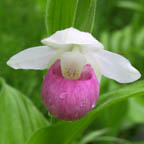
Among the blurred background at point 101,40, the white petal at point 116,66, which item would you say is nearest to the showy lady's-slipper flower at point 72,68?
the white petal at point 116,66

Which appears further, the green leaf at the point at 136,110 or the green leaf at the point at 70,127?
the green leaf at the point at 136,110

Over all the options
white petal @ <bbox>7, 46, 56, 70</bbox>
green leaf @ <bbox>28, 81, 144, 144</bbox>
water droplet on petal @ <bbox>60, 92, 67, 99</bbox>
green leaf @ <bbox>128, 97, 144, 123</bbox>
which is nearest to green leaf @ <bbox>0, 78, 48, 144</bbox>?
green leaf @ <bbox>28, 81, 144, 144</bbox>

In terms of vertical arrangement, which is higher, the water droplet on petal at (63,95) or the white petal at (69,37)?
the white petal at (69,37)

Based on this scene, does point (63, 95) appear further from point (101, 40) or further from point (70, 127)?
point (101, 40)

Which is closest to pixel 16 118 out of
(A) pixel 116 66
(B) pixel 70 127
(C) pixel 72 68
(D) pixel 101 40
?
(B) pixel 70 127

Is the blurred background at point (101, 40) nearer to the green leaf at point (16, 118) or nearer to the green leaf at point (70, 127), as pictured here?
the green leaf at point (16, 118)

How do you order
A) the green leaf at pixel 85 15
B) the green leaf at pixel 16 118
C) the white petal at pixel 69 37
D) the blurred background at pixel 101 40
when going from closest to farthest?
the white petal at pixel 69 37 < the green leaf at pixel 85 15 < the green leaf at pixel 16 118 < the blurred background at pixel 101 40

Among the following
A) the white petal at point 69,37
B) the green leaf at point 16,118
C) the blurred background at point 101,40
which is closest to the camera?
the white petal at point 69,37
